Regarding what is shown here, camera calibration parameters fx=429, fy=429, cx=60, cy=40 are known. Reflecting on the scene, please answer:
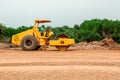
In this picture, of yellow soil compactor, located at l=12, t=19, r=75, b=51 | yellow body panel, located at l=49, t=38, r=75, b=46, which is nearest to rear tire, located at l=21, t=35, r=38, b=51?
yellow soil compactor, located at l=12, t=19, r=75, b=51

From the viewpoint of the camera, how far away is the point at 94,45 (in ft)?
111

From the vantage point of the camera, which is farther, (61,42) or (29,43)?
(29,43)

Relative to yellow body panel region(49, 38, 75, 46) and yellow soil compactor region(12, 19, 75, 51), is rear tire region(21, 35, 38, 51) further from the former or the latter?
yellow body panel region(49, 38, 75, 46)

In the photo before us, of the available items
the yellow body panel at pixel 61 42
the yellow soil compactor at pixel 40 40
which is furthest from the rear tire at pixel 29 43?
the yellow body panel at pixel 61 42

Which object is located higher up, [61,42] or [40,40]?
[40,40]

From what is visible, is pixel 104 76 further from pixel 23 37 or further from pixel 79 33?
pixel 79 33

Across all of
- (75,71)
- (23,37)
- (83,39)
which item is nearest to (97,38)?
(83,39)

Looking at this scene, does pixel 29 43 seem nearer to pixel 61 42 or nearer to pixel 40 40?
pixel 40 40

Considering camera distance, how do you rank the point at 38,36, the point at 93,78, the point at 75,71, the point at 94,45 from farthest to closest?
the point at 94,45, the point at 38,36, the point at 75,71, the point at 93,78

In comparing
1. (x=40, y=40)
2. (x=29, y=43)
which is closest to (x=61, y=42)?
(x=40, y=40)

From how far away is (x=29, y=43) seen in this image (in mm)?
29703

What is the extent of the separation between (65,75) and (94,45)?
68.2 ft

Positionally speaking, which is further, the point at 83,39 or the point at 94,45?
the point at 83,39

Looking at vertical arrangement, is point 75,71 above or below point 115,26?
below
